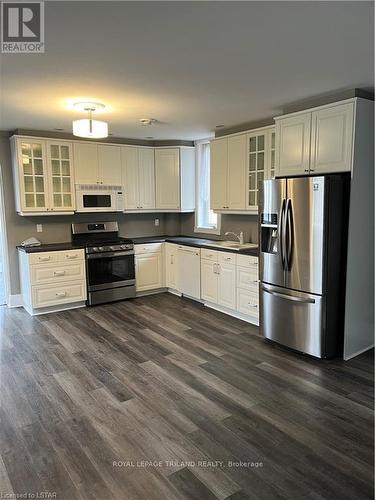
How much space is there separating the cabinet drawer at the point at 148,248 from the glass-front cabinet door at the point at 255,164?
1850 mm

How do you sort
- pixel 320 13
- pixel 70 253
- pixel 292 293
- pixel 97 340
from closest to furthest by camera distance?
pixel 320 13 < pixel 292 293 < pixel 97 340 < pixel 70 253

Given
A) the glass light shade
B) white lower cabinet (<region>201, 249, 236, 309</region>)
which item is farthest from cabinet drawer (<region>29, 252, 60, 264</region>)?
white lower cabinet (<region>201, 249, 236, 309</region>)

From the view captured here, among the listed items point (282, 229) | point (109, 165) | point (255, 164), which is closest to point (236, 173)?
point (255, 164)

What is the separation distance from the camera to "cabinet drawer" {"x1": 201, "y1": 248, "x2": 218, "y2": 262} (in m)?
4.91

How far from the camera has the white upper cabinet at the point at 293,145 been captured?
142 inches

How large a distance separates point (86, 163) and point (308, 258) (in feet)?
11.9

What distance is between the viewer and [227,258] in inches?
185

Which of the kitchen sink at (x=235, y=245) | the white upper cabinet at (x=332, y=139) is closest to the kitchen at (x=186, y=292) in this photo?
the white upper cabinet at (x=332, y=139)

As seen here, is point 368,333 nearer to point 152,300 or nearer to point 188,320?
point 188,320

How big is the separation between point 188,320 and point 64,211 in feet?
7.99

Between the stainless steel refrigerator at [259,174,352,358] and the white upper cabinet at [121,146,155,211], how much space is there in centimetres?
274

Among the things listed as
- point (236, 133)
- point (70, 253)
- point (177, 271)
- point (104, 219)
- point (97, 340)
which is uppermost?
point (236, 133)

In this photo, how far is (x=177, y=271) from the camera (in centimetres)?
578

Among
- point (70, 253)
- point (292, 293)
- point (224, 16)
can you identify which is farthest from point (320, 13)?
point (70, 253)
